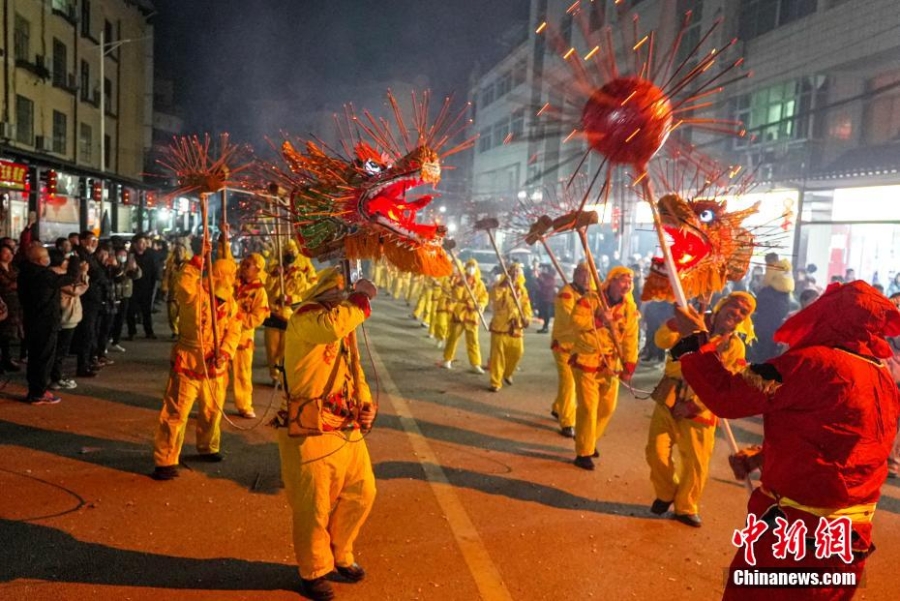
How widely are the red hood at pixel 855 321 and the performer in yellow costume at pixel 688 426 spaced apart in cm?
203

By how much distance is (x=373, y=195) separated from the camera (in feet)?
12.1

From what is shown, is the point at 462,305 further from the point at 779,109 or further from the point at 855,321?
the point at 779,109

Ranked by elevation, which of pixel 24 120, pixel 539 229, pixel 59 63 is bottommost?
pixel 539 229

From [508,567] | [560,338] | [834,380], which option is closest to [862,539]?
[834,380]

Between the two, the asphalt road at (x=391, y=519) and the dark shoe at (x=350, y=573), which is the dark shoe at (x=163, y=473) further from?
the dark shoe at (x=350, y=573)

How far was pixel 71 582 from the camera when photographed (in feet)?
12.3

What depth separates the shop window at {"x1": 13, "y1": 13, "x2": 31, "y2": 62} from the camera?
65.0ft

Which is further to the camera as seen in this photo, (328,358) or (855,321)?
(328,358)

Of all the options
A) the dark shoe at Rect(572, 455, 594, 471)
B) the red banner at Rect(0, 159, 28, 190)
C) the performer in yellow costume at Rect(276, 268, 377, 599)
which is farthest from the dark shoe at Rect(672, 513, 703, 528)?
the red banner at Rect(0, 159, 28, 190)

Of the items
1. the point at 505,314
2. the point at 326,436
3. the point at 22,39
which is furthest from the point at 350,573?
the point at 22,39

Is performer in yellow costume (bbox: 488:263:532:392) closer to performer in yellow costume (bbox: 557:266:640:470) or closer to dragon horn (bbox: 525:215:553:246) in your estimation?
performer in yellow costume (bbox: 557:266:640:470)

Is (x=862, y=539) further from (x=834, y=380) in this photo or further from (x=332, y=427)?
(x=332, y=427)

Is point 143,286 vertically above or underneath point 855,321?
underneath

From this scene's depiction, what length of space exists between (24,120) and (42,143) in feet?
3.35
